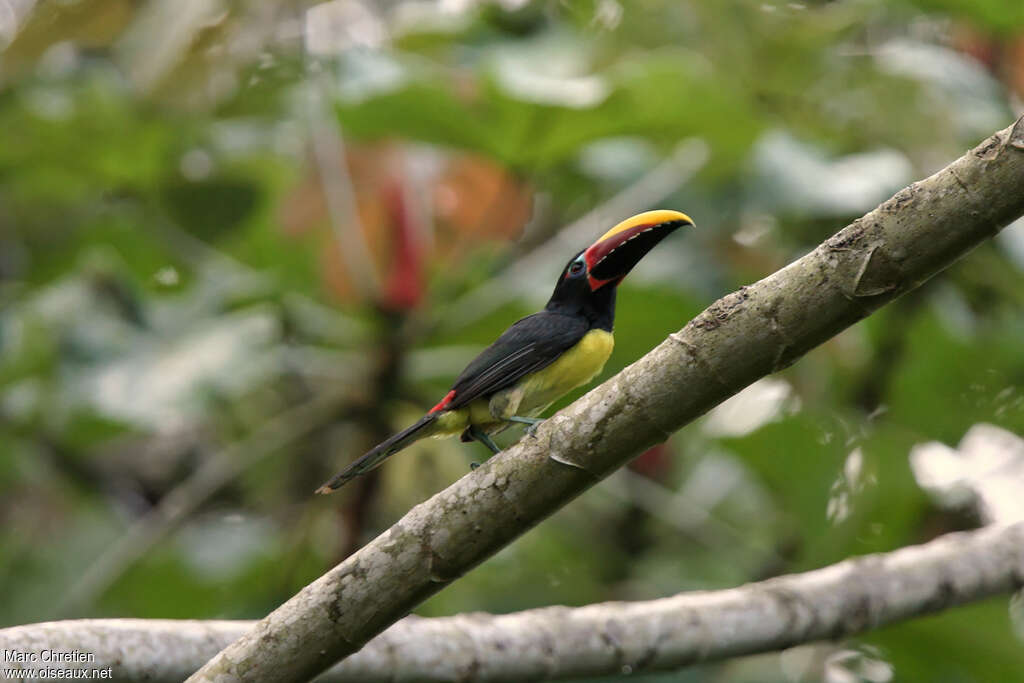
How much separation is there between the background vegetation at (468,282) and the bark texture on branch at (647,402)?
1.48 m

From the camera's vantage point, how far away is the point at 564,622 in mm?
2650

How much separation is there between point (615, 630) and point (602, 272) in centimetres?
78

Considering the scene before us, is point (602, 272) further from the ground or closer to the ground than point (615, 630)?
further from the ground

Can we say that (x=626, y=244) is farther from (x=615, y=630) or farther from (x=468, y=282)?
(x=468, y=282)

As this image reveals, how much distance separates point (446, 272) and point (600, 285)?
4.02 feet

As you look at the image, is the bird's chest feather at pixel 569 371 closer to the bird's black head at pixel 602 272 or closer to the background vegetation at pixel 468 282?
the bird's black head at pixel 602 272

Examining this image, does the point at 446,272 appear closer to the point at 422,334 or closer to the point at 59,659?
the point at 422,334

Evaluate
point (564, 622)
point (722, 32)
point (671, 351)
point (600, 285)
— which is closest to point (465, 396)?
point (600, 285)

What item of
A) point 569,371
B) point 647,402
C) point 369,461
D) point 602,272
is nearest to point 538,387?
Result: point 569,371

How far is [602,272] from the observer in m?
2.54

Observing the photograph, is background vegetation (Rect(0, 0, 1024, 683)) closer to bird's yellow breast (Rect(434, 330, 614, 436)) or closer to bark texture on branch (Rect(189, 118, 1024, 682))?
bird's yellow breast (Rect(434, 330, 614, 436))

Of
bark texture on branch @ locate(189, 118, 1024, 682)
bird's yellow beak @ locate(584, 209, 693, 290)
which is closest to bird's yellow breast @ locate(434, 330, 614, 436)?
bird's yellow beak @ locate(584, 209, 693, 290)

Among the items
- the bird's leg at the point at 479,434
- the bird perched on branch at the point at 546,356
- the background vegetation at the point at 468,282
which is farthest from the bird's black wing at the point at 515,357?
the background vegetation at the point at 468,282

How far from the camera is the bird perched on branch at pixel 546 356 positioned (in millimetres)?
2436
